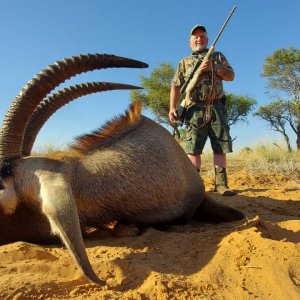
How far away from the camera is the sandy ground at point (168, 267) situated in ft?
7.03

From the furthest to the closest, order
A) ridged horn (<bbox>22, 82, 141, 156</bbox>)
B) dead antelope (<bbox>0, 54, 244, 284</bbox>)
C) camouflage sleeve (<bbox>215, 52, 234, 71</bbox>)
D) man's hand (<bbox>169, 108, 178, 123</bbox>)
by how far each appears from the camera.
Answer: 1. man's hand (<bbox>169, 108, 178, 123</bbox>)
2. camouflage sleeve (<bbox>215, 52, 234, 71</bbox>)
3. ridged horn (<bbox>22, 82, 141, 156</bbox>)
4. dead antelope (<bbox>0, 54, 244, 284</bbox>)

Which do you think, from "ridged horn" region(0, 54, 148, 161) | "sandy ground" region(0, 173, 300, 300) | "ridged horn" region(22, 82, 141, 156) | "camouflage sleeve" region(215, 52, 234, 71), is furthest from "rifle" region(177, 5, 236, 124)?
"sandy ground" region(0, 173, 300, 300)

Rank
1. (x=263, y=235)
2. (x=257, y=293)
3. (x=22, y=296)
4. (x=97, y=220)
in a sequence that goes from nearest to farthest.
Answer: (x=22, y=296)
(x=257, y=293)
(x=263, y=235)
(x=97, y=220)

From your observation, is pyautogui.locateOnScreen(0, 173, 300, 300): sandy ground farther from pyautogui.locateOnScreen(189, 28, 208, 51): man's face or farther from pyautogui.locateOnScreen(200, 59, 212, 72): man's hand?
pyautogui.locateOnScreen(189, 28, 208, 51): man's face

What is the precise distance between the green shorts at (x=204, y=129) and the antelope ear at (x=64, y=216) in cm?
374

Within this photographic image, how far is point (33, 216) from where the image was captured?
2.97 metres

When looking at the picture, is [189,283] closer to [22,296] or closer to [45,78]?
[22,296]

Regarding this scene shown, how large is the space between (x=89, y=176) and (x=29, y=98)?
80 centimetres

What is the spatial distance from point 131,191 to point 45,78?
1.18 m

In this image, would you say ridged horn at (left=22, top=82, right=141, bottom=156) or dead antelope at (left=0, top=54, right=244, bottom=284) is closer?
dead antelope at (left=0, top=54, right=244, bottom=284)

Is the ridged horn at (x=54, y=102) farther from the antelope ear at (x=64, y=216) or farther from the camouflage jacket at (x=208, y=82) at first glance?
the camouflage jacket at (x=208, y=82)

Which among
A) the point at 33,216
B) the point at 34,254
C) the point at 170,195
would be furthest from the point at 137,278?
the point at 170,195

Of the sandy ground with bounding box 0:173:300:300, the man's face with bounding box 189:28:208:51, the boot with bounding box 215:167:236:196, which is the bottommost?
the sandy ground with bounding box 0:173:300:300

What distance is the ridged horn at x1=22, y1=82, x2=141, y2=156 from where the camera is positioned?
360cm
